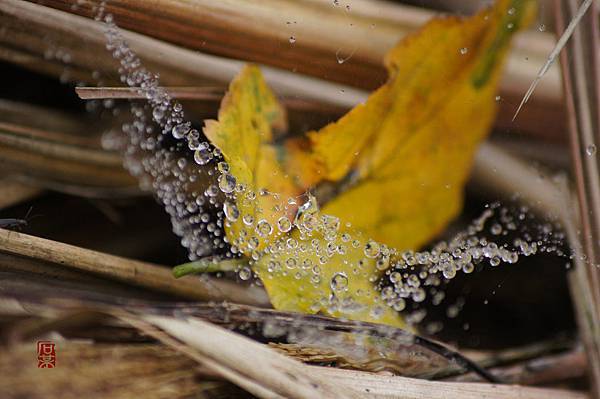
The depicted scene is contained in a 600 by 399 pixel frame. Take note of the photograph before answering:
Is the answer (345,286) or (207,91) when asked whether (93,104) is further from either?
(345,286)

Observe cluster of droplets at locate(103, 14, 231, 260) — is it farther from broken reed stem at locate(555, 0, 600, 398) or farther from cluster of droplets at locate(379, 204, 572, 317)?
broken reed stem at locate(555, 0, 600, 398)

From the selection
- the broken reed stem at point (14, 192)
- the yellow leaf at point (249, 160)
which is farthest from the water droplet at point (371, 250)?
the broken reed stem at point (14, 192)

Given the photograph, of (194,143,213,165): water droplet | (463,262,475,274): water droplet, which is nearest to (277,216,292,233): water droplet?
(194,143,213,165): water droplet

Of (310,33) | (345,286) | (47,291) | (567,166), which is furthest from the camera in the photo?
(567,166)

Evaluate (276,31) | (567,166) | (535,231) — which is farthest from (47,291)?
(567,166)

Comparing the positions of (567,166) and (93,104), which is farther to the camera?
(567,166)

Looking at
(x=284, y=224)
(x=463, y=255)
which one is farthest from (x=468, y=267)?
(x=284, y=224)

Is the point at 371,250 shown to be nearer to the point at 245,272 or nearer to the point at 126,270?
the point at 245,272
